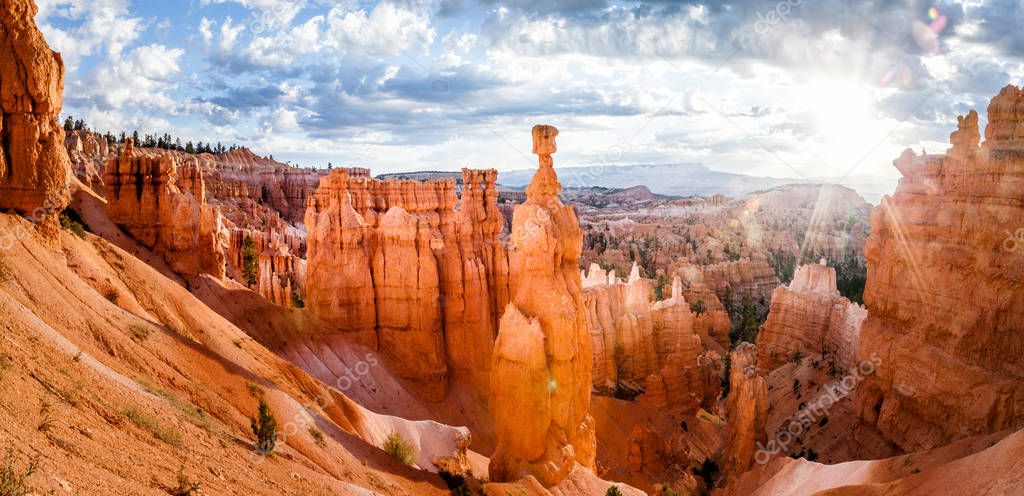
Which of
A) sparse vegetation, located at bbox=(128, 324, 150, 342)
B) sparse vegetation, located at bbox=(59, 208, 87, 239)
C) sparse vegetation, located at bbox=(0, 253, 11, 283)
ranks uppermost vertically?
sparse vegetation, located at bbox=(59, 208, 87, 239)

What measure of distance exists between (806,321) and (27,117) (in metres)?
41.6

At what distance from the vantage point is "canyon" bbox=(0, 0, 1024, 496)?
1091 centimetres

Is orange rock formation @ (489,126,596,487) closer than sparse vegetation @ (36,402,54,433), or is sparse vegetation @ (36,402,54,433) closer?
sparse vegetation @ (36,402,54,433)

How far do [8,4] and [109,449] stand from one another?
9.79 metres

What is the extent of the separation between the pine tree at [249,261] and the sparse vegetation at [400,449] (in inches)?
1024

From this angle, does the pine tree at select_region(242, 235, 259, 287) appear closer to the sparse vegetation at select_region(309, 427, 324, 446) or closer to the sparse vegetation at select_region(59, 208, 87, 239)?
the sparse vegetation at select_region(59, 208, 87, 239)

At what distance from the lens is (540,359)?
1886 centimetres

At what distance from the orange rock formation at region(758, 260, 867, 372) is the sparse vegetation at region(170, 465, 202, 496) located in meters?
36.9

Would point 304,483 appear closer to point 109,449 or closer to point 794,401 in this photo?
point 109,449

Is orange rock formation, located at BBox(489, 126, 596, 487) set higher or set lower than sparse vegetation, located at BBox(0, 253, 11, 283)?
lower

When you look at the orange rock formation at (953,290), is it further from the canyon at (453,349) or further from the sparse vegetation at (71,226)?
the sparse vegetation at (71,226)

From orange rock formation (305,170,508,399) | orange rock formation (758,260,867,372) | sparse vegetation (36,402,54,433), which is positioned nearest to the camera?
sparse vegetation (36,402,54,433)

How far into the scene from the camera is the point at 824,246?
10031 centimetres

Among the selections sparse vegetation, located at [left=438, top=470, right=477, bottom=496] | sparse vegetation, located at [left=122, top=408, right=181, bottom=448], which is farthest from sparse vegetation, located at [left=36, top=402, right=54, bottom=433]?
sparse vegetation, located at [left=438, top=470, right=477, bottom=496]
